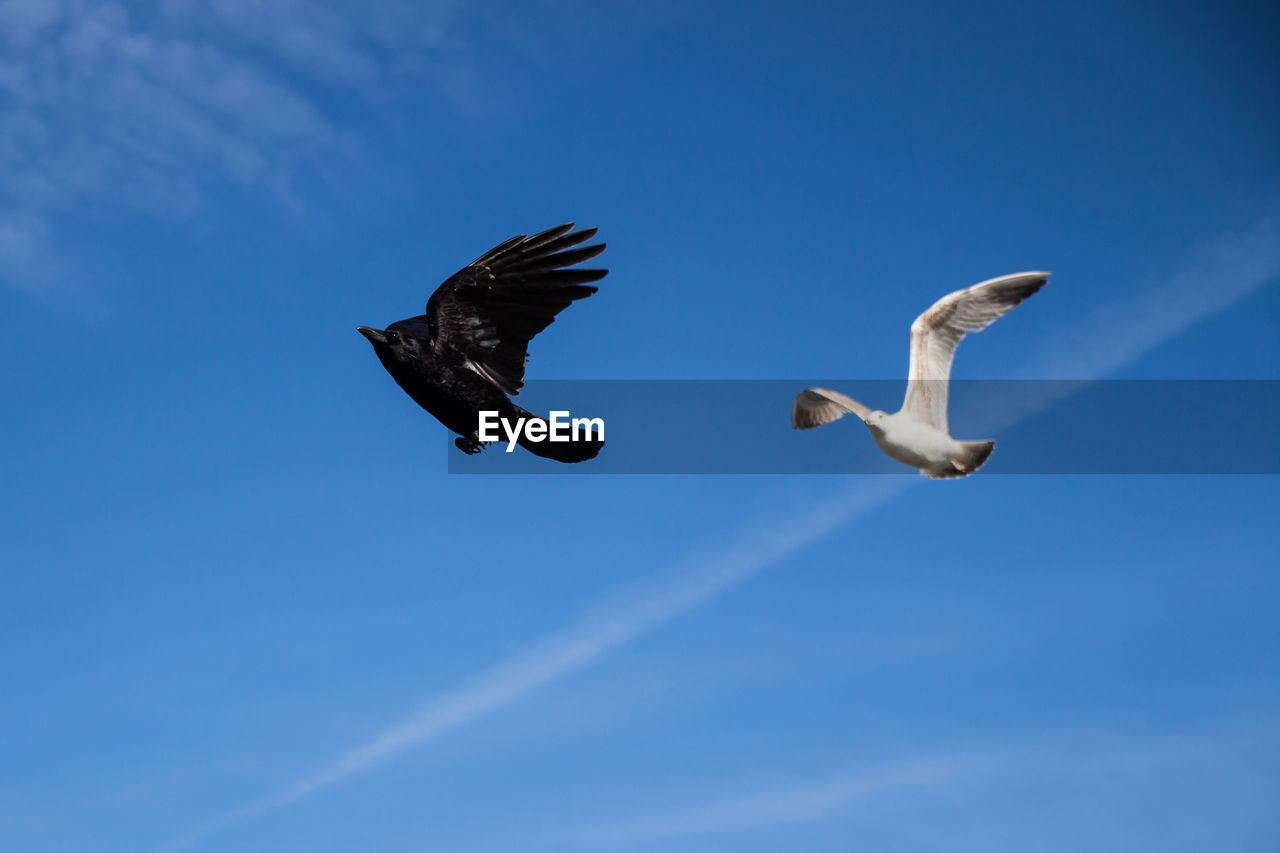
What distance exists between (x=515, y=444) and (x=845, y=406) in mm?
3813

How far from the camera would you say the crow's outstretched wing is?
1155cm

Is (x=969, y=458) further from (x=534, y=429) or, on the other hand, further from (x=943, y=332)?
(x=534, y=429)

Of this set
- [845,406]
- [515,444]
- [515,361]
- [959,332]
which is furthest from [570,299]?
[959,332]

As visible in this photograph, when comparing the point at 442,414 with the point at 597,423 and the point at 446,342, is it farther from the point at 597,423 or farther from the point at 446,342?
the point at 597,423

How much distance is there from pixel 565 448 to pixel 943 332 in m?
4.42

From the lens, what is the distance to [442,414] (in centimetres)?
1190

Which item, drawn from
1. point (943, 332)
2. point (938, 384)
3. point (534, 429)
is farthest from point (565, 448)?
point (943, 332)

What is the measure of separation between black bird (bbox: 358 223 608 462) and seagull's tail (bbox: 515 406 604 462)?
1 cm

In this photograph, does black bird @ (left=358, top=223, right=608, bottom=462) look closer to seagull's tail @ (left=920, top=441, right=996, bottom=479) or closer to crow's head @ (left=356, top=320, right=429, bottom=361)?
crow's head @ (left=356, top=320, right=429, bottom=361)

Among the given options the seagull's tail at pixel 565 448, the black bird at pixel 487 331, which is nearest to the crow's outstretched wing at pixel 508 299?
the black bird at pixel 487 331

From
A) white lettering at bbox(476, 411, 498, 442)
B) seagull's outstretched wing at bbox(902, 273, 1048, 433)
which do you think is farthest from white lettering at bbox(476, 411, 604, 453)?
seagull's outstretched wing at bbox(902, 273, 1048, 433)

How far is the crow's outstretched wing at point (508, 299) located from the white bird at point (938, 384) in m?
3.58

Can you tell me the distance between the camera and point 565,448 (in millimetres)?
11438

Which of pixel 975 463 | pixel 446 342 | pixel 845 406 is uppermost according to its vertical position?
pixel 446 342
